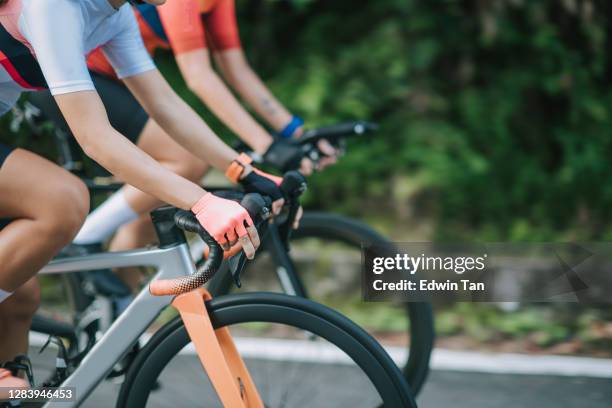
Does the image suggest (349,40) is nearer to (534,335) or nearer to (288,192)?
(534,335)

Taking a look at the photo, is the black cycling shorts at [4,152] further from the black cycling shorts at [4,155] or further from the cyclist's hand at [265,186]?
the cyclist's hand at [265,186]

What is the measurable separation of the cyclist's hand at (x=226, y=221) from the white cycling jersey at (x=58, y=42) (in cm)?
43

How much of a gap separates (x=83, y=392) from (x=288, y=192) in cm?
82

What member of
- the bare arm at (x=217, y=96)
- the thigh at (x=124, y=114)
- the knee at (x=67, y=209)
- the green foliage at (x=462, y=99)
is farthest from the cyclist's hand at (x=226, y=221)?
the green foliage at (x=462, y=99)

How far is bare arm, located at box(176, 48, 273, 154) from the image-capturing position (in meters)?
3.20

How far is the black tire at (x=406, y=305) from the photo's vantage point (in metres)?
3.07

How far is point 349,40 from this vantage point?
5.61 m

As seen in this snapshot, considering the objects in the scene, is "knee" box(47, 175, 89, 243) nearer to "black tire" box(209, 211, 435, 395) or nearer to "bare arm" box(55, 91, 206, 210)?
"bare arm" box(55, 91, 206, 210)

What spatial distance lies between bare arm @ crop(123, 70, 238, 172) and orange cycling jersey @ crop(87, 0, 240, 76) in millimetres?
461

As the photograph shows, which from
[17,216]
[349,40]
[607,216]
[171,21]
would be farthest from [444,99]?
[17,216]

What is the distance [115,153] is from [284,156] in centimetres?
116

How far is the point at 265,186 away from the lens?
7.82ft

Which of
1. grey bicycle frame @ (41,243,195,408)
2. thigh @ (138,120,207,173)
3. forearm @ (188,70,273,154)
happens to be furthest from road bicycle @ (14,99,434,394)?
grey bicycle frame @ (41,243,195,408)

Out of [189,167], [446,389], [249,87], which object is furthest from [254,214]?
[446,389]
